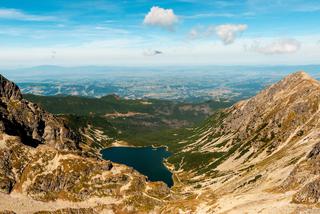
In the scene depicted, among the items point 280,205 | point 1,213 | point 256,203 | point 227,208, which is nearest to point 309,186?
point 280,205

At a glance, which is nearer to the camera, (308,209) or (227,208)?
(308,209)

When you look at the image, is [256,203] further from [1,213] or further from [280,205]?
[1,213]

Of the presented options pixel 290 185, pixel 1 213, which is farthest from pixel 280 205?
pixel 1 213

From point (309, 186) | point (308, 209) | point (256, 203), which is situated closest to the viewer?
point (308, 209)

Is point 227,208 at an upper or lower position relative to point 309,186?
lower

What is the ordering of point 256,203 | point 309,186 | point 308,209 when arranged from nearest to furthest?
point 308,209
point 309,186
point 256,203

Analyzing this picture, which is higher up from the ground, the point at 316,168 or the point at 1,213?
the point at 316,168

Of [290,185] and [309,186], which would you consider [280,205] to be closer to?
[309,186]

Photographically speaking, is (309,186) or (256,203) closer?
(309,186)
